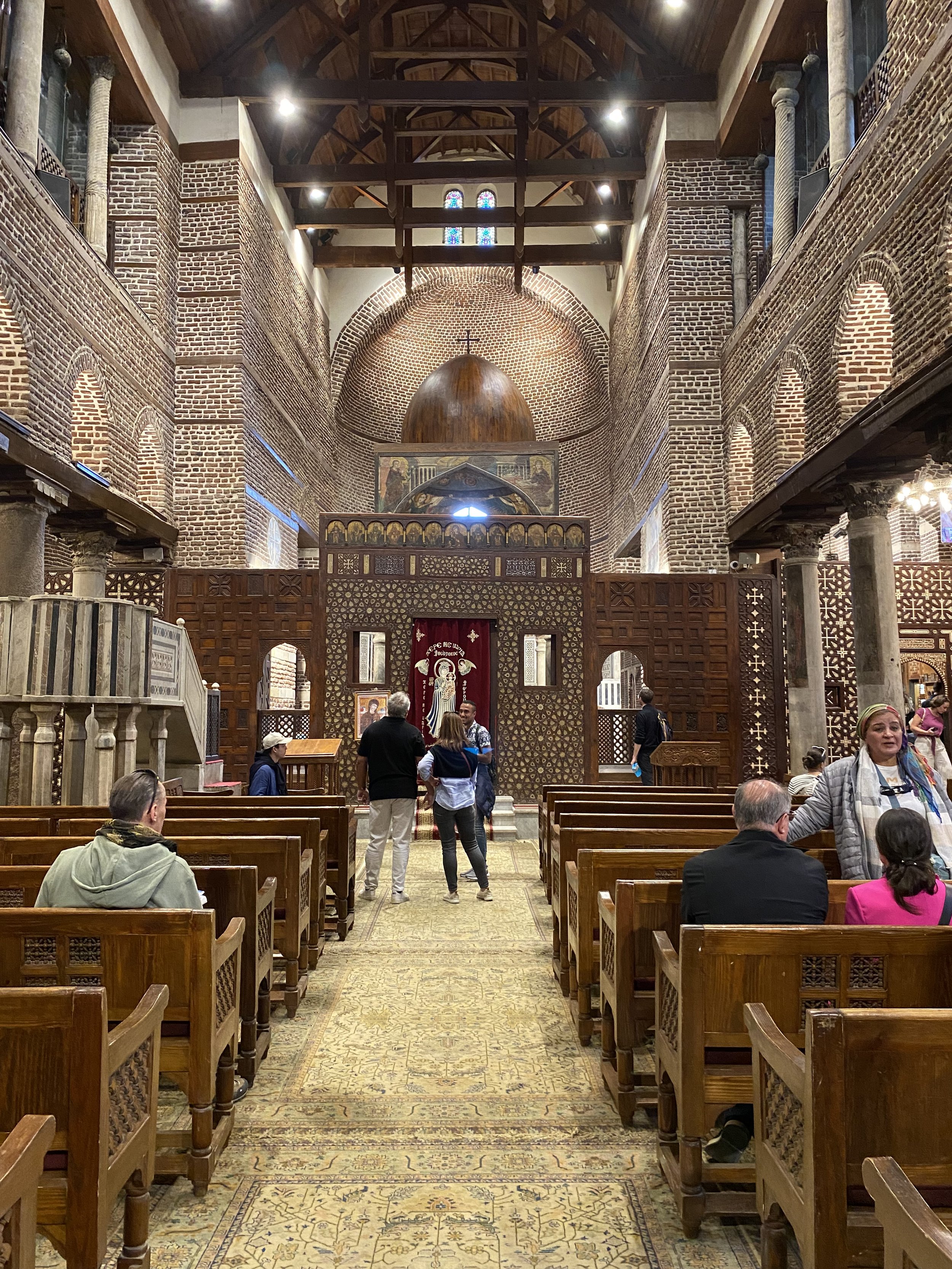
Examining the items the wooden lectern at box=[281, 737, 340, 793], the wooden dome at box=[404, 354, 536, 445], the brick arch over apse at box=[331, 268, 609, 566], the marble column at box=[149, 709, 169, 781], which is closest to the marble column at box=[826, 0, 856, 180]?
the wooden lectern at box=[281, 737, 340, 793]

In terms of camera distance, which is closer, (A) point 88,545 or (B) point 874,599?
(B) point 874,599

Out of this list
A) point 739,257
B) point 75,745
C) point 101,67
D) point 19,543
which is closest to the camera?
point 75,745

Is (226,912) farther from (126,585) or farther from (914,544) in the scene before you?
(914,544)

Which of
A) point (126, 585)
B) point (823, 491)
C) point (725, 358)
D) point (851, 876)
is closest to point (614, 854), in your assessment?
point (851, 876)

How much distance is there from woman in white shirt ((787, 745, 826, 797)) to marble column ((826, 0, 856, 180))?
770cm

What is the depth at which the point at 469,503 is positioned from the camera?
23797mm

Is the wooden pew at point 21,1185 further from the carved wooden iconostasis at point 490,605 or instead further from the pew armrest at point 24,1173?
the carved wooden iconostasis at point 490,605

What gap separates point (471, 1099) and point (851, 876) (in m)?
1.72

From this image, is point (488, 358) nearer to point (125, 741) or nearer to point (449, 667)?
point (449, 667)

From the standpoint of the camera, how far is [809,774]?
6.20 m

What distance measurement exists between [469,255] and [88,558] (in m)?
11.0

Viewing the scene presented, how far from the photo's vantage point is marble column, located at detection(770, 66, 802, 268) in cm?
1261

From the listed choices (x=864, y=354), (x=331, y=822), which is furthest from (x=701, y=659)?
(x=331, y=822)

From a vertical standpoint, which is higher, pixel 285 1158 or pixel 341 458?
pixel 341 458
